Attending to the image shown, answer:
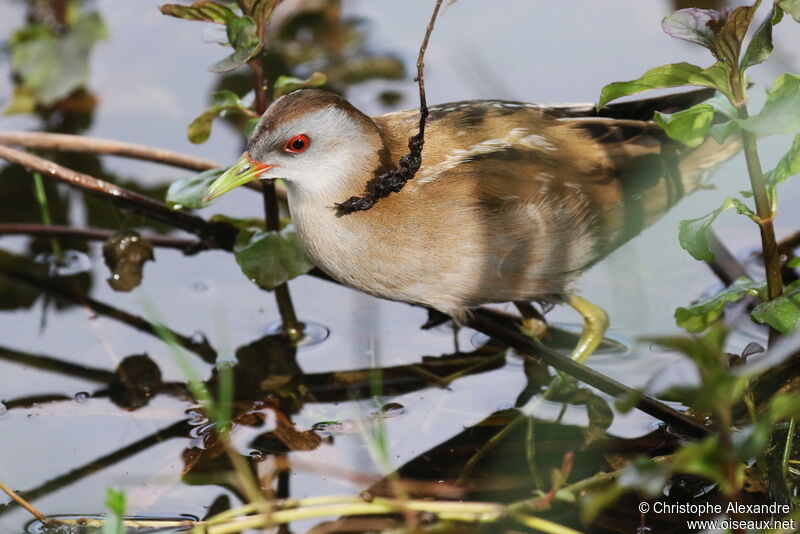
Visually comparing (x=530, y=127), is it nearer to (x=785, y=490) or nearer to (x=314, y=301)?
(x=314, y=301)

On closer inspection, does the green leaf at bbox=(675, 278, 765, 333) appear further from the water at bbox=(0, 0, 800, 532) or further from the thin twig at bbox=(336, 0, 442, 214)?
the thin twig at bbox=(336, 0, 442, 214)

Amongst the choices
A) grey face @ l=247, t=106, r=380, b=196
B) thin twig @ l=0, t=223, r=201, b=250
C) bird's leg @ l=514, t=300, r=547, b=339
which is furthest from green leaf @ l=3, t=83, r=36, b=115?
bird's leg @ l=514, t=300, r=547, b=339

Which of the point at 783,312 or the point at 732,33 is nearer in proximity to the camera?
the point at 732,33

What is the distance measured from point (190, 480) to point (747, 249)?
2342mm

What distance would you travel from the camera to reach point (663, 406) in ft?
10.1

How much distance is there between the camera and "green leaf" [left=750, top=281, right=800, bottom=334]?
9.54 feet

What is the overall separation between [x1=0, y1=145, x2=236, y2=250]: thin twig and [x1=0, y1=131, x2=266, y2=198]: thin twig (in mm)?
204

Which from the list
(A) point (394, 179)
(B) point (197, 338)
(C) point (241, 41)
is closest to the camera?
(A) point (394, 179)

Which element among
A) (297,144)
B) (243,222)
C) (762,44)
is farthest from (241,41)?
(762,44)

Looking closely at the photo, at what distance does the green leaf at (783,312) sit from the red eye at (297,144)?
1.42 m

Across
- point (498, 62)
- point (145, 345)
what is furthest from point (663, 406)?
point (498, 62)

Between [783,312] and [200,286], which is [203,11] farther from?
[783,312]

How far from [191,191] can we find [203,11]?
576 mm

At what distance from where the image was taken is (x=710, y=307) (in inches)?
120
